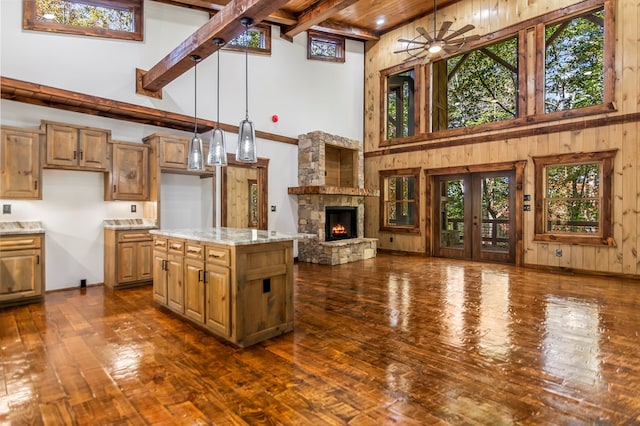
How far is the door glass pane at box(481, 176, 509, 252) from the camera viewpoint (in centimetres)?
715

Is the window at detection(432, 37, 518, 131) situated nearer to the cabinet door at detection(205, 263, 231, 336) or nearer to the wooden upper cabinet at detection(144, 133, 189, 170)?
the wooden upper cabinet at detection(144, 133, 189, 170)

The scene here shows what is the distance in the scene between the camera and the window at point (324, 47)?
8086mm

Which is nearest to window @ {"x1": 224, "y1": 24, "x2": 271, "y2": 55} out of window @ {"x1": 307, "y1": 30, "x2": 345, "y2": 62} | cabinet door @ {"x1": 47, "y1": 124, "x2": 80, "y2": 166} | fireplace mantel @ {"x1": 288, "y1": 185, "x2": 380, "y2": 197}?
window @ {"x1": 307, "y1": 30, "x2": 345, "y2": 62}

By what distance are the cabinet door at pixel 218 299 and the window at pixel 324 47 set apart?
254 inches

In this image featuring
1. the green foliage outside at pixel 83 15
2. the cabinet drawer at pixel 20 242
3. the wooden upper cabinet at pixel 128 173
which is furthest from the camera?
the wooden upper cabinet at pixel 128 173

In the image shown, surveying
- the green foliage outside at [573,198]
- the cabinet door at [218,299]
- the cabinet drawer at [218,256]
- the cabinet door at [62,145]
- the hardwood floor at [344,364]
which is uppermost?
the cabinet door at [62,145]

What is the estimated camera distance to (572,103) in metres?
6.32

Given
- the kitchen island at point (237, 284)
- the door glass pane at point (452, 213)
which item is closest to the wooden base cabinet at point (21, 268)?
the kitchen island at point (237, 284)

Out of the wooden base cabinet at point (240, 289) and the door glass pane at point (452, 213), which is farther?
the door glass pane at point (452, 213)

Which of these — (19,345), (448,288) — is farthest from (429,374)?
(19,345)

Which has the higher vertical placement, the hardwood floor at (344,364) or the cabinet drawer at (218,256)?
the cabinet drawer at (218,256)

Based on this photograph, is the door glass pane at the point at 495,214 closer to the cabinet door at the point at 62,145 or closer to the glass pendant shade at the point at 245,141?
the glass pendant shade at the point at 245,141

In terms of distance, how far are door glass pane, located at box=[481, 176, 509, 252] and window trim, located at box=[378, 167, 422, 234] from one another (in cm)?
143

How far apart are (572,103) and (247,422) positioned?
7382 millimetres
